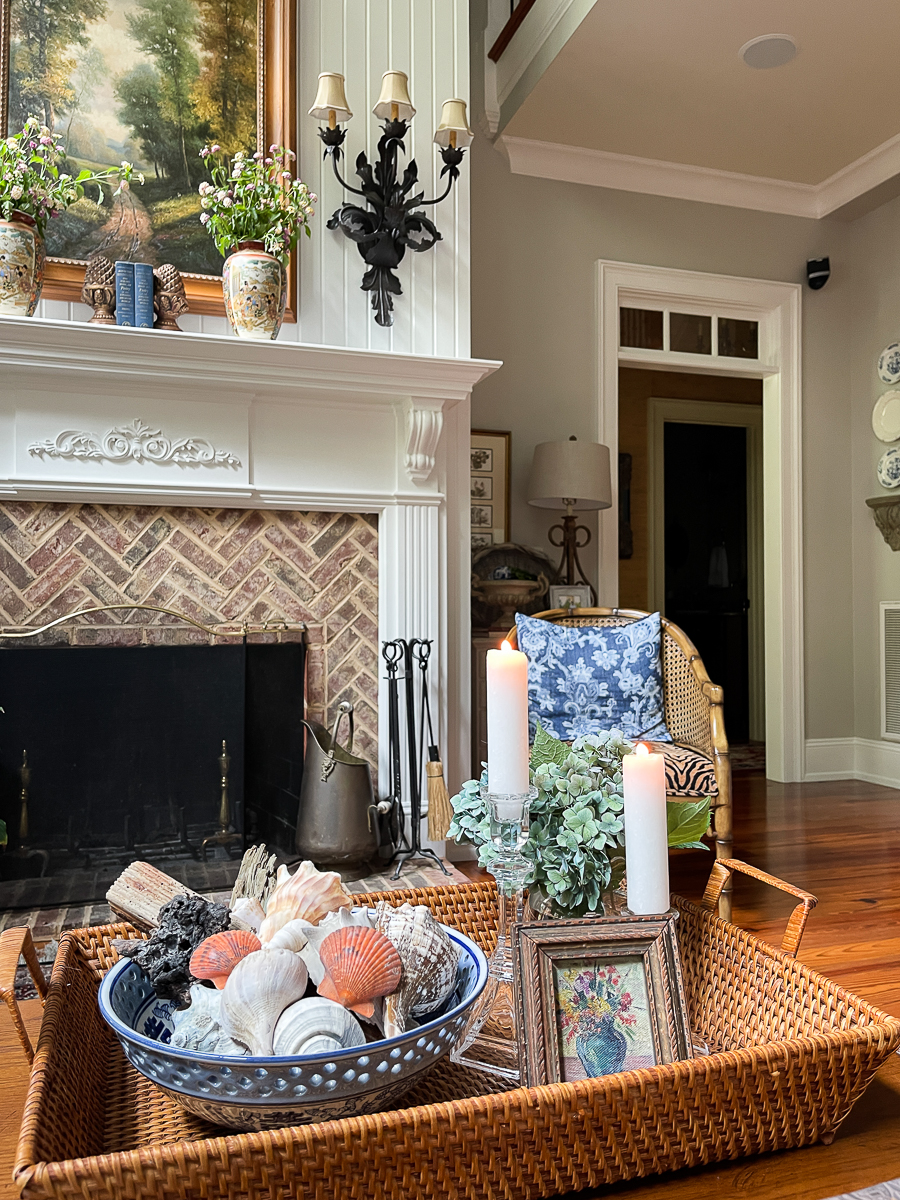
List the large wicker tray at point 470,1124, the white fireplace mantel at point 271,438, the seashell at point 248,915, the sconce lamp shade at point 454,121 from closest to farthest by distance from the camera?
the large wicker tray at point 470,1124, the seashell at point 248,915, the white fireplace mantel at point 271,438, the sconce lamp shade at point 454,121

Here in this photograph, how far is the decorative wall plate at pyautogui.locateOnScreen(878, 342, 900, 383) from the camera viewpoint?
14.3 feet

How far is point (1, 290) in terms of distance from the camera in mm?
2410

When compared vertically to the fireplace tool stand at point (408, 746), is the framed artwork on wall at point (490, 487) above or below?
above

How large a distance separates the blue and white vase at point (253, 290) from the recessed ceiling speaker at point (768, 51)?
1985 mm

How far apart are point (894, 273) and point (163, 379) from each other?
359cm

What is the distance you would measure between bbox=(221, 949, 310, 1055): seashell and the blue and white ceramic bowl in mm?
24

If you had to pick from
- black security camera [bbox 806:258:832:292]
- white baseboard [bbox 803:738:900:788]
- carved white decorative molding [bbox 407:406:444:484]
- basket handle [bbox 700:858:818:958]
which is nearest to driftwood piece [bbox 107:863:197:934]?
basket handle [bbox 700:858:818:958]

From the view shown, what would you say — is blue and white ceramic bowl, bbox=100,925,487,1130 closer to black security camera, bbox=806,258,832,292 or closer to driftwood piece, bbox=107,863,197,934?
driftwood piece, bbox=107,863,197,934

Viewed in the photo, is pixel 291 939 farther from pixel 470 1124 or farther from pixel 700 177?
pixel 700 177

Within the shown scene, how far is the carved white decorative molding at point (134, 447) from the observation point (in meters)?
2.57

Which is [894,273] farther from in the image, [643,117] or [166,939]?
[166,939]

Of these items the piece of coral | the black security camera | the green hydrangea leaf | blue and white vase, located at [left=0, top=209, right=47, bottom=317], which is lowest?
the piece of coral

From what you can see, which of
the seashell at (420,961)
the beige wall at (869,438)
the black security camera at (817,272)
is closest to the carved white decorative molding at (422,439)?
the seashell at (420,961)

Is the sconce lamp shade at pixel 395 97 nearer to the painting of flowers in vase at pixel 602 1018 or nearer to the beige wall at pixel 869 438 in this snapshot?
the painting of flowers in vase at pixel 602 1018
